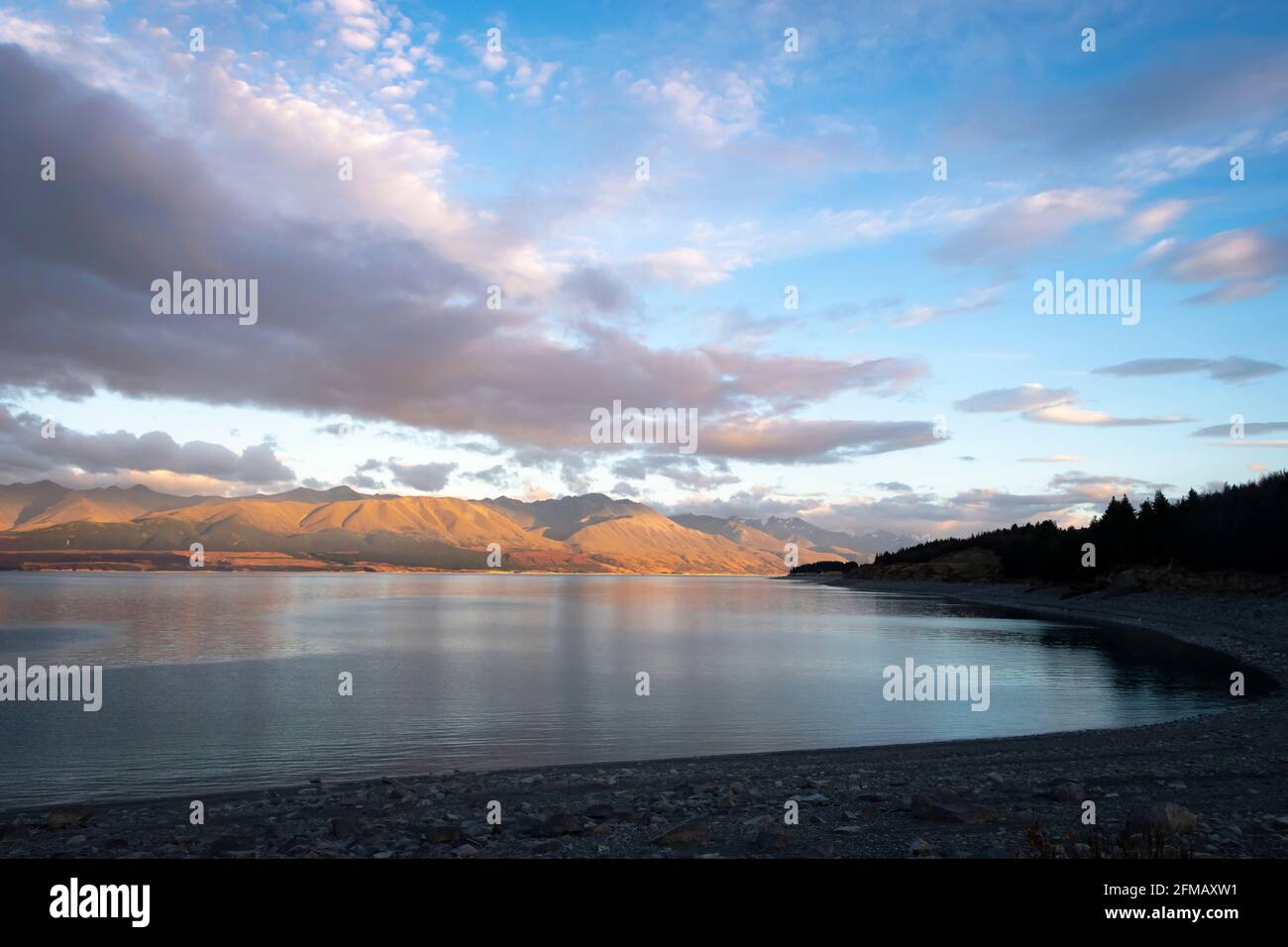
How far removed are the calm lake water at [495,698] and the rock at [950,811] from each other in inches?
540

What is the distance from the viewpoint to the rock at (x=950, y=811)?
1612 cm

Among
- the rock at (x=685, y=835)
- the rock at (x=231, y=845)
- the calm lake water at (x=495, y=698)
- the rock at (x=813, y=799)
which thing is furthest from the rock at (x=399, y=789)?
the rock at (x=813, y=799)

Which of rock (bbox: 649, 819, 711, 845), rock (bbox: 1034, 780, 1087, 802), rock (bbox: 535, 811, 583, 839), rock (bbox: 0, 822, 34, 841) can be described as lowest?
rock (bbox: 0, 822, 34, 841)

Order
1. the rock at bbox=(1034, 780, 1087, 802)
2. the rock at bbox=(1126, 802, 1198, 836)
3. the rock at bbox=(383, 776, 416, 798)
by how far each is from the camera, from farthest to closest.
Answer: the rock at bbox=(383, 776, 416, 798) → the rock at bbox=(1034, 780, 1087, 802) → the rock at bbox=(1126, 802, 1198, 836)

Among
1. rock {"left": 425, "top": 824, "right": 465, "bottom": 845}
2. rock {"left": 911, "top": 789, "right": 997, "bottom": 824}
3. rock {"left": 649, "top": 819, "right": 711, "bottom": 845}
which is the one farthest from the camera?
rock {"left": 911, "top": 789, "right": 997, "bottom": 824}

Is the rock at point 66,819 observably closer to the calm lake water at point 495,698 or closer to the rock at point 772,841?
the calm lake water at point 495,698

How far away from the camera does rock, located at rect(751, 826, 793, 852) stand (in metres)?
14.9

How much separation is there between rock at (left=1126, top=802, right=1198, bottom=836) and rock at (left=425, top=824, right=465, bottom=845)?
12871mm

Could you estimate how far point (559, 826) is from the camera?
1669 cm

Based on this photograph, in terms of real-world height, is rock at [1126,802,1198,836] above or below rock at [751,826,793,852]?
above

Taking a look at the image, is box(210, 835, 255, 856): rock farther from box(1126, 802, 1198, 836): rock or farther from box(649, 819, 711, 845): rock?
box(1126, 802, 1198, 836): rock

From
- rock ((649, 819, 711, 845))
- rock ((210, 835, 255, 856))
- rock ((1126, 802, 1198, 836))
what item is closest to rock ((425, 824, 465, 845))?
rock ((210, 835, 255, 856))

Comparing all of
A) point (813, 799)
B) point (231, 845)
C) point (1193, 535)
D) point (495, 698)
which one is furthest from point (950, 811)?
point (1193, 535)
